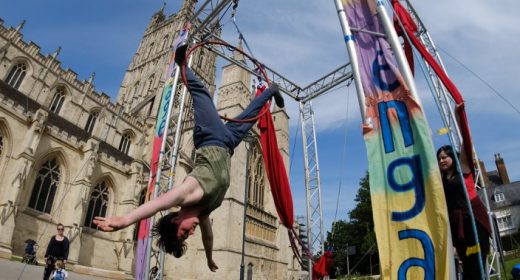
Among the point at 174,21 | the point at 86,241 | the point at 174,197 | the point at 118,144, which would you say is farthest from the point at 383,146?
the point at 174,21

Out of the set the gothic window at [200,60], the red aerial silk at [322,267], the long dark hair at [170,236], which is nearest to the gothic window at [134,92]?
the gothic window at [200,60]

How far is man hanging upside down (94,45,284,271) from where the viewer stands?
2013 mm

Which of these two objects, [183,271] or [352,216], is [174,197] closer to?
[183,271]

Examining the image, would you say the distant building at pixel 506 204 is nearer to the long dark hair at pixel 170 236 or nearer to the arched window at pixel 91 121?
the long dark hair at pixel 170 236

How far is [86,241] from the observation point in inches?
682

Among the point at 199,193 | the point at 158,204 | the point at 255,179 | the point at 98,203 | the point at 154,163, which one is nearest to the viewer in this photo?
the point at 158,204

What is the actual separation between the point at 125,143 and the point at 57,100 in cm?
571

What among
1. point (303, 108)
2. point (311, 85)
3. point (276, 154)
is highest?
point (311, 85)

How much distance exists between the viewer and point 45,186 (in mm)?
16594

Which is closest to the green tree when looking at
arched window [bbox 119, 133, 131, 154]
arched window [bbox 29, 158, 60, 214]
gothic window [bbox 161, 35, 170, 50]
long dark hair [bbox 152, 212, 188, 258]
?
arched window [bbox 119, 133, 131, 154]

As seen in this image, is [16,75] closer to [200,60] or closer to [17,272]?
[17,272]

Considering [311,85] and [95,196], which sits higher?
[311,85]

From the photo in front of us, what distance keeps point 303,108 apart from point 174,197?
9.79m

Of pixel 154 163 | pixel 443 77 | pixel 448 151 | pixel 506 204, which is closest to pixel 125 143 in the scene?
pixel 154 163
